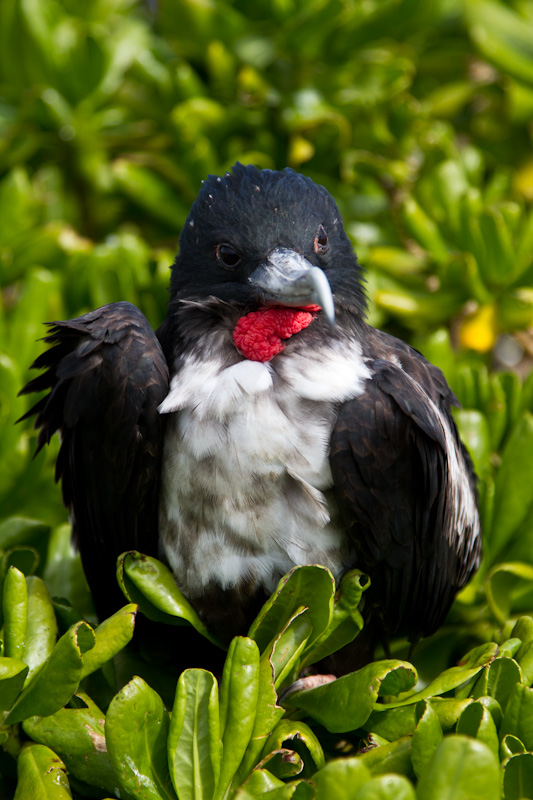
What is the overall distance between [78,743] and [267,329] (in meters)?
0.79

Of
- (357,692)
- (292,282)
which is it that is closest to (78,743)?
(357,692)

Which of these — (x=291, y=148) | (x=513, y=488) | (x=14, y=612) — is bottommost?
(x=14, y=612)

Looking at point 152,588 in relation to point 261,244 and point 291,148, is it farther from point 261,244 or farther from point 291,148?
point 291,148

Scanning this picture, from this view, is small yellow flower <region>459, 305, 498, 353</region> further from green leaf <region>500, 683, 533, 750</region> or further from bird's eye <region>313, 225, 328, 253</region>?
green leaf <region>500, 683, 533, 750</region>

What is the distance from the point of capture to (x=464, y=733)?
4.27ft

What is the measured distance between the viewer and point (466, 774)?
1.04 meters

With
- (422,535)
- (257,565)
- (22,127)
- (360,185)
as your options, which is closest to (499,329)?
(360,185)

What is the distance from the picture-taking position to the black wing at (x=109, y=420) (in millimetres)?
1546

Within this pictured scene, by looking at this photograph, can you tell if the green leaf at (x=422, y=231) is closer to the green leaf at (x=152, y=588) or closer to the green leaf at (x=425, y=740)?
the green leaf at (x=152, y=588)

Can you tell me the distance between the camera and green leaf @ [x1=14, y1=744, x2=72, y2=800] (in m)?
1.32

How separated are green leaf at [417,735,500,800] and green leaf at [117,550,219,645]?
0.62 metres

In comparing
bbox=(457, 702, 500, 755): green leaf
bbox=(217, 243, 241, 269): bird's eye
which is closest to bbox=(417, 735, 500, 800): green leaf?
bbox=(457, 702, 500, 755): green leaf

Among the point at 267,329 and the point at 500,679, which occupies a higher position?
the point at 267,329

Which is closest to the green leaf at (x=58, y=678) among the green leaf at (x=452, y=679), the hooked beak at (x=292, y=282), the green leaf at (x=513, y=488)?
the green leaf at (x=452, y=679)
